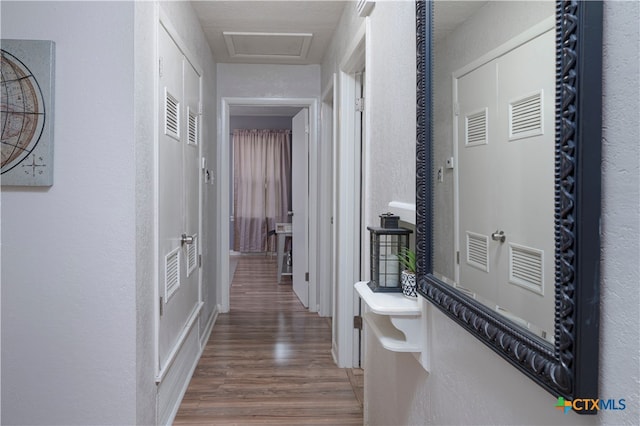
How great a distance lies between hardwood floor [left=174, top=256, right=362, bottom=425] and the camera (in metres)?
2.74

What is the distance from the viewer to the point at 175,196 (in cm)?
268

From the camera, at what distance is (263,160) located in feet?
28.5

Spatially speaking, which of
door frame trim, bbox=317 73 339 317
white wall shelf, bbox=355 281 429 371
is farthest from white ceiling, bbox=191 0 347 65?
white wall shelf, bbox=355 281 429 371

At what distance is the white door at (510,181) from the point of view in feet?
2.62

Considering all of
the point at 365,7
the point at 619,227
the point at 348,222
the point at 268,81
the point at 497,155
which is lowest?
the point at 348,222

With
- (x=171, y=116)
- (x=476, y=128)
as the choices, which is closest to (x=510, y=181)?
(x=476, y=128)

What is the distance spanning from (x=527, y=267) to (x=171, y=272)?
208 centimetres

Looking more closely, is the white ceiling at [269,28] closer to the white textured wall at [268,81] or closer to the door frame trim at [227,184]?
the white textured wall at [268,81]

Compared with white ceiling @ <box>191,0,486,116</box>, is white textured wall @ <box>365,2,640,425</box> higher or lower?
lower

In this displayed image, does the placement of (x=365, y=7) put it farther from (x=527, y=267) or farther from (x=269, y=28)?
(x=527, y=267)

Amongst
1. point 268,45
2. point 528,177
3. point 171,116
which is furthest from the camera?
point 268,45

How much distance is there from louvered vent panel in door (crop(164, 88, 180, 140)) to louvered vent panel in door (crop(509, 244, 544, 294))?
1911mm

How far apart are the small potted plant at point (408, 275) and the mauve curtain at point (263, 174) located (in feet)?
23.3

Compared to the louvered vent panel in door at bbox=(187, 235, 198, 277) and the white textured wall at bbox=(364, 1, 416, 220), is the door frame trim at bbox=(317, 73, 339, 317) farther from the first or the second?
the white textured wall at bbox=(364, 1, 416, 220)
